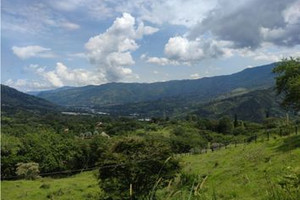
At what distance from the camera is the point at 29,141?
9381cm

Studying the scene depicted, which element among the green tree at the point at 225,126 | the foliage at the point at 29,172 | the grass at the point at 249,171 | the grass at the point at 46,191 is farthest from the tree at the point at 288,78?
the green tree at the point at 225,126

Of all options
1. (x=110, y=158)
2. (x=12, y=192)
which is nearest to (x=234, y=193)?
(x=110, y=158)

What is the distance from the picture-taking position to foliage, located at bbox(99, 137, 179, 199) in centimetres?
2869

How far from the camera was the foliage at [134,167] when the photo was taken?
28.7m

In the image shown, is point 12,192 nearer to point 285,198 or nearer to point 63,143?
point 63,143

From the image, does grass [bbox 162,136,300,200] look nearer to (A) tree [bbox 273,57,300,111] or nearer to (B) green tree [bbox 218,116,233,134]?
(A) tree [bbox 273,57,300,111]

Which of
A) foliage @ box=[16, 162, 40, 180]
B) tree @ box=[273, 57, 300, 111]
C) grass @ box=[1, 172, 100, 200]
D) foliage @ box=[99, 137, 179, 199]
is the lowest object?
foliage @ box=[16, 162, 40, 180]

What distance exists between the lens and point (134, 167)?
28.7 metres

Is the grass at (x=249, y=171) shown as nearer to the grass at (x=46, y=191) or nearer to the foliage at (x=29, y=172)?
the grass at (x=46, y=191)

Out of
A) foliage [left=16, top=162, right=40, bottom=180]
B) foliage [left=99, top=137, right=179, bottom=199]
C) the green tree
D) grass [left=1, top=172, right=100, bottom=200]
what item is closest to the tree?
foliage [left=99, top=137, right=179, bottom=199]

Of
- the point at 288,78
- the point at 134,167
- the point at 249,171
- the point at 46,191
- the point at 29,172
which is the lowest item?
the point at 29,172

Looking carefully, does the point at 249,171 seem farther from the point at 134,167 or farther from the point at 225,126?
the point at 225,126

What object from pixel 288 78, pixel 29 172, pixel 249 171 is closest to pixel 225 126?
pixel 29 172

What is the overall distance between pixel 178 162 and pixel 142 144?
12.8 ft
